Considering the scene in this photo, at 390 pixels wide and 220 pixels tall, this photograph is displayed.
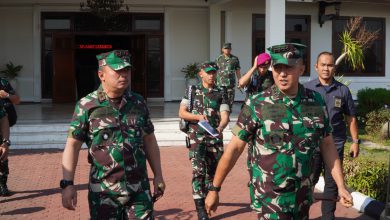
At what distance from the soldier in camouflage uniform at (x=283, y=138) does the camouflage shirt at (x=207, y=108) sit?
2.39m

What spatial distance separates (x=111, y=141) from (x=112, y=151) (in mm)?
74

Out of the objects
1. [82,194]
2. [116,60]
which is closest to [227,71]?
[82,194]

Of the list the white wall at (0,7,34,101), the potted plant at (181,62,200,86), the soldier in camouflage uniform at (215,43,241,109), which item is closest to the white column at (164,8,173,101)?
the potted plant at (181,62,200,86)

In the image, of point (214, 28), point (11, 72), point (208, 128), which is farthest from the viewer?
point (214, 28)

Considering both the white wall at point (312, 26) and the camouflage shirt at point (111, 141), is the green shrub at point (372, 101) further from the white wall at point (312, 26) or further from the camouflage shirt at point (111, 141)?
the camouflage shirt at point (111, 141)

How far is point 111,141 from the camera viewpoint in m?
3.69

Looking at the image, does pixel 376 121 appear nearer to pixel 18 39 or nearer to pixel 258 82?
pixel 258 82

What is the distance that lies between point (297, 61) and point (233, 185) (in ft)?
15.1

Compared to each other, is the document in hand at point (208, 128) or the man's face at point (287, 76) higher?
the man's face at point (287, 76)

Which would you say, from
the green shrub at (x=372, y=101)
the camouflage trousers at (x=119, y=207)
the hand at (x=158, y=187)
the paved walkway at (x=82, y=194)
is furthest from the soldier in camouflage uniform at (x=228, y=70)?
the camouflage trousers at (x=119, y=207)

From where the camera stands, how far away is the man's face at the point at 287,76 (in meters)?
3.46

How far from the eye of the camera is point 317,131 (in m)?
3.53

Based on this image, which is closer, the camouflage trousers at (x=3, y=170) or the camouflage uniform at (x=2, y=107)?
the camouflage uniform at (x=2, y=107)

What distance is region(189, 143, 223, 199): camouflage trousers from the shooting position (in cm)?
598
